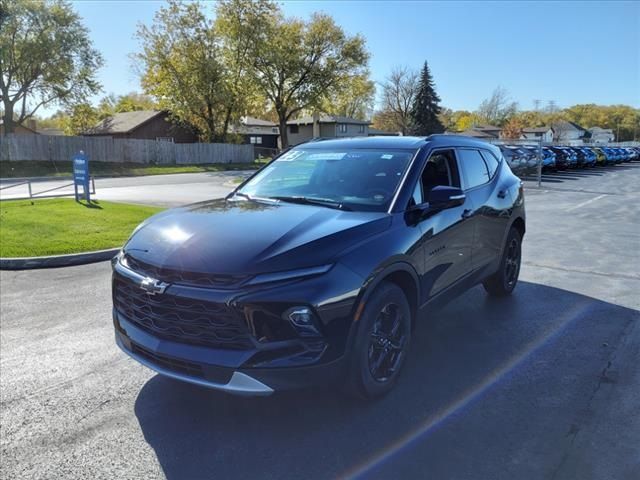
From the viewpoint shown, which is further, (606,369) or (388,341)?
(606,369)

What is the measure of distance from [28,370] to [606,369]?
4.81 m

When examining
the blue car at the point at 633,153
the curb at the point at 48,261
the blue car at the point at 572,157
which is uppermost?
the blue car at the point at 633,153

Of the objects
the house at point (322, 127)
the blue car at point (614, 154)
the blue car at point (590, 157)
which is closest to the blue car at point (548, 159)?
the blue car at point (590, 157)

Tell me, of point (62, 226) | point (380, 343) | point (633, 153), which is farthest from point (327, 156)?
point (633, 153)

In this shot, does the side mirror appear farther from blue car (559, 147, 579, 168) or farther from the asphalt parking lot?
blue car (559, 147, 579, 168)

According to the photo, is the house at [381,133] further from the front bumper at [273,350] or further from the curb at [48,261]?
the curb at [48,261]

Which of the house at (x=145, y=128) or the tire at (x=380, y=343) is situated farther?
the house at (x=145, y=128)

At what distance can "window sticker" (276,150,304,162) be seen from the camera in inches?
189

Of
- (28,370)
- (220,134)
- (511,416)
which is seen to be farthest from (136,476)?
(220,134)

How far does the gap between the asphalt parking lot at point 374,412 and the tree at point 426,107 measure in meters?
62.0

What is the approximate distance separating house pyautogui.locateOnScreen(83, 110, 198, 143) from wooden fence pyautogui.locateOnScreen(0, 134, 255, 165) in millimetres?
6605

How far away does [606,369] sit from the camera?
3.97 meters

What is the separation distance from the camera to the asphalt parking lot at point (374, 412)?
2781 millimetres

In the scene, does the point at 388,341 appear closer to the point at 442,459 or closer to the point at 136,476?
the point at 442,459
